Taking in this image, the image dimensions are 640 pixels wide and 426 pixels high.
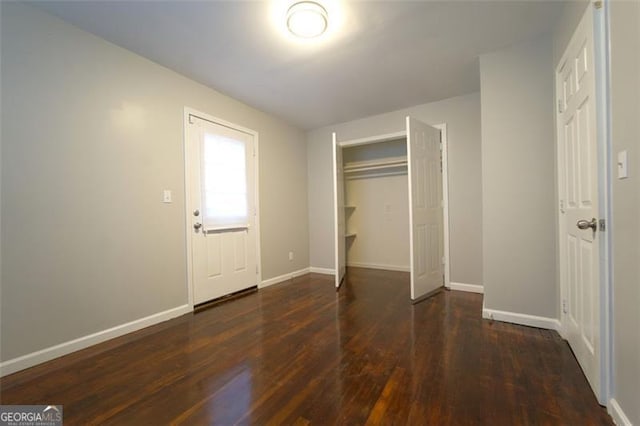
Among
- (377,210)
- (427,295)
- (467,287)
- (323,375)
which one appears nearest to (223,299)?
(323,375)

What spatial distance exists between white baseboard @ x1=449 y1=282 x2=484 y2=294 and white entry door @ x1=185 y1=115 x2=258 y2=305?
8.71ft

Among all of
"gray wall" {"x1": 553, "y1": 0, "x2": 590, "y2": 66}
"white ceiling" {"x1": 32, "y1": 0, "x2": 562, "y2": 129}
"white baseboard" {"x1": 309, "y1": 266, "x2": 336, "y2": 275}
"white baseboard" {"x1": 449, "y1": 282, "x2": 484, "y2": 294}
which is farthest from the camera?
"white baseboard" {"x1": 309, "y1": 266, "x2": 336, "y2": 275}

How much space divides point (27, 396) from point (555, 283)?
3.80 m

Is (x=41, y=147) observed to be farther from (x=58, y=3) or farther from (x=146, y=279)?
(x=146, y=279)

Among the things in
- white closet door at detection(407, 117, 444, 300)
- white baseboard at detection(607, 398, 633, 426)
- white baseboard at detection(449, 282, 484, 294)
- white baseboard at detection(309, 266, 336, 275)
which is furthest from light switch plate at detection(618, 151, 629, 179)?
white baseboard at detection(309, 266, 336, 275)

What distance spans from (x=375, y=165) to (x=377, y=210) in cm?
81

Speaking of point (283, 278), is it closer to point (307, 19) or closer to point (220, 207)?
point (220, 207)

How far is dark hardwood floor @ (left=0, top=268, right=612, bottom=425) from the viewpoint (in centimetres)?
137

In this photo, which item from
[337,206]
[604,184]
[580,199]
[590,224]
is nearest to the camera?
[604,184]

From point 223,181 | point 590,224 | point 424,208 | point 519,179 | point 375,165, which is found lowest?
point 590,224

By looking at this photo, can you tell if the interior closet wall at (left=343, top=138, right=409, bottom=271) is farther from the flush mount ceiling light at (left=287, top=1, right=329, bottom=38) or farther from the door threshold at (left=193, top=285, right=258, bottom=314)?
the flush mount ceiling light at (left=287, top=1, right=329, bottom=38)

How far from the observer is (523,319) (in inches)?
94.4

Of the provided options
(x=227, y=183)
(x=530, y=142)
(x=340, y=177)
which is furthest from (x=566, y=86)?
(x=227, y=183)

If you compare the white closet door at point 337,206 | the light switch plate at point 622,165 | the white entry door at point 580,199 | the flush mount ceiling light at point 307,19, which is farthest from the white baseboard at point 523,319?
the flush mount ceiling light at point 307,19
